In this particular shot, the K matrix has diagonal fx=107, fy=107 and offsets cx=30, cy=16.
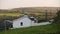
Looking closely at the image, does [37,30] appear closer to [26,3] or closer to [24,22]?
[24,22]

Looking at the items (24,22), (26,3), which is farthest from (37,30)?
(26,3)

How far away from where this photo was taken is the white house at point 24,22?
1.20 m

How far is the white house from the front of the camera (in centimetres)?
120

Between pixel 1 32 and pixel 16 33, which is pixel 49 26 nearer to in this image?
pixel 16 33

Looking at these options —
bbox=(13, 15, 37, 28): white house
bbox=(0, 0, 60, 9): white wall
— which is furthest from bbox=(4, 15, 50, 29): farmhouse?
bbox=(0, 0, 60, 9): white wall

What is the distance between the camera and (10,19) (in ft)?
3.96

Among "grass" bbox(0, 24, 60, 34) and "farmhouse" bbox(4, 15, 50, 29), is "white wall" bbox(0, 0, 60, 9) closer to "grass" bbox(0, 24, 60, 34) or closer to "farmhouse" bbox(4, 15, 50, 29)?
"farmhouse" bbox(4, 15, 50, 29)

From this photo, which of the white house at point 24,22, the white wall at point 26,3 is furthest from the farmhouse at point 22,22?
the white wall at point 26,3

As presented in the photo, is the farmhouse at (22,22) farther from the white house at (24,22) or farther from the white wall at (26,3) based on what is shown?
the white wall at (26,3)

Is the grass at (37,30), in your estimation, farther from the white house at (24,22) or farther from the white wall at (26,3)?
the white wall at (26,3)

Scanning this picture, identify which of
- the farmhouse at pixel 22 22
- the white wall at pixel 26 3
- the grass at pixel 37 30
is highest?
the white wall at pixel 26 3

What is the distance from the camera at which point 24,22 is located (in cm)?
121

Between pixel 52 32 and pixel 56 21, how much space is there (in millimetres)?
133

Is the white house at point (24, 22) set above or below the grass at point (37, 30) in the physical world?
above
